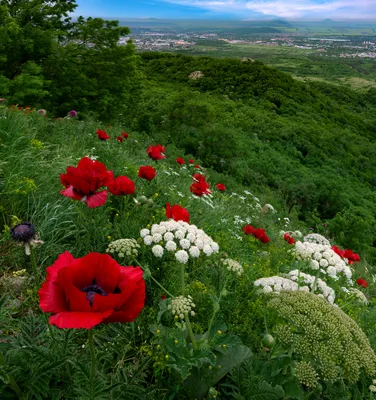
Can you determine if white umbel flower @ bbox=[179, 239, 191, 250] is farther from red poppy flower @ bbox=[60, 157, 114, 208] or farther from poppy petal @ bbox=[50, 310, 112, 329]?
poppy petal @ bbox=[50, 310, 112, 329]

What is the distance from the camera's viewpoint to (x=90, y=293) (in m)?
1.38

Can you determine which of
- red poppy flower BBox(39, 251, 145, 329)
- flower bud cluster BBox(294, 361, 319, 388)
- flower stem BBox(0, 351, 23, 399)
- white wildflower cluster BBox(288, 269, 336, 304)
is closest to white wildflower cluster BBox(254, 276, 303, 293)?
white wildflower cluster BBox(288, 269, 336, 304)

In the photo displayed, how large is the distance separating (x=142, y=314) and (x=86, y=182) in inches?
41.5

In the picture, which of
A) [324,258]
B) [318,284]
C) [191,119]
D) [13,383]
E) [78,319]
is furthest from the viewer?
[191,119]

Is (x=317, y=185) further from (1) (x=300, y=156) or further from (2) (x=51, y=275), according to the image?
(2) (x=51, y=275)

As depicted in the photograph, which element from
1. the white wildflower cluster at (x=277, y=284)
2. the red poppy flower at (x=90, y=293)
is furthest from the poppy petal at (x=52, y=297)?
the white wildflower cluster at (x=277, y=284)

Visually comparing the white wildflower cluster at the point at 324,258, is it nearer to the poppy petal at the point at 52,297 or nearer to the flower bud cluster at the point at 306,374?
the flower bud cluster at the point at 306,374

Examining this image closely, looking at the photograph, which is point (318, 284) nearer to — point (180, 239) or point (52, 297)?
point (180, 239)

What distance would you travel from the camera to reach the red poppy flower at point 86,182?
242 centimetres

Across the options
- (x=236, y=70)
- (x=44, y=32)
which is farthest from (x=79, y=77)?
(x=236, y=70)

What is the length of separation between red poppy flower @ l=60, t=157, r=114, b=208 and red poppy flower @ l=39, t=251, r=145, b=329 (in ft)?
3.42

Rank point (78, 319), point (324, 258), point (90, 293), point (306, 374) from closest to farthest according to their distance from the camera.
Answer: point (78, 319), point (90, 293), point (306, 374), point (324, 258)

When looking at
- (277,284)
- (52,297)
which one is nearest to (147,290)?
(277,284)

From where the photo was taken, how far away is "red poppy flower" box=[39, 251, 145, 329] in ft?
3.96
